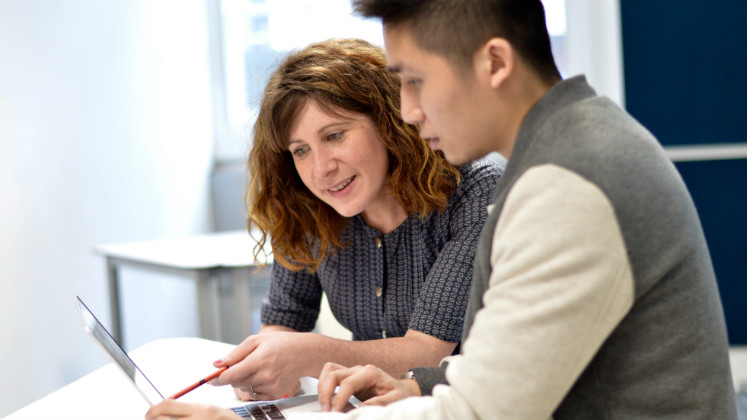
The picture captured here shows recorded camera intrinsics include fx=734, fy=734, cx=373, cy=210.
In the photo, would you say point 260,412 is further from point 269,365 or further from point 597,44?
point 597,44

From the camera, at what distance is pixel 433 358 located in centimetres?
130

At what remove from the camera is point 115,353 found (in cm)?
99

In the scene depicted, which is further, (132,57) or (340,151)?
(132,57)

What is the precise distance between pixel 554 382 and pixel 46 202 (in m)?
2.10

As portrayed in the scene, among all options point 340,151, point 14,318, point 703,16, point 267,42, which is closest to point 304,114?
point 340,151

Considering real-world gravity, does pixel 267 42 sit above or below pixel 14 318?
above

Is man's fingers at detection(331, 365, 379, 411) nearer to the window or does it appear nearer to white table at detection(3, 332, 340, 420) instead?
white table at detection(3, 332, 340, 420)

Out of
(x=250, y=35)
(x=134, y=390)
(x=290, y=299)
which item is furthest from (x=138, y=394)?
(x=250, y=35)

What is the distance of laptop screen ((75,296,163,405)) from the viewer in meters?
0.93

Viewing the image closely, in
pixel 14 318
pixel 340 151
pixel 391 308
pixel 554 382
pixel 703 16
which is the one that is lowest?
pixel 14 318

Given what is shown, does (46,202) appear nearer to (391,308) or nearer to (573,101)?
(391,308)

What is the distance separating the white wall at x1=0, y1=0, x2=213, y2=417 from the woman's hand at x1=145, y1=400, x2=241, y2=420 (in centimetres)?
142

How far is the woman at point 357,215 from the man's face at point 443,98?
0.47 meters

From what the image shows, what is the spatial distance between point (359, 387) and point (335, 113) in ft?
1.82
